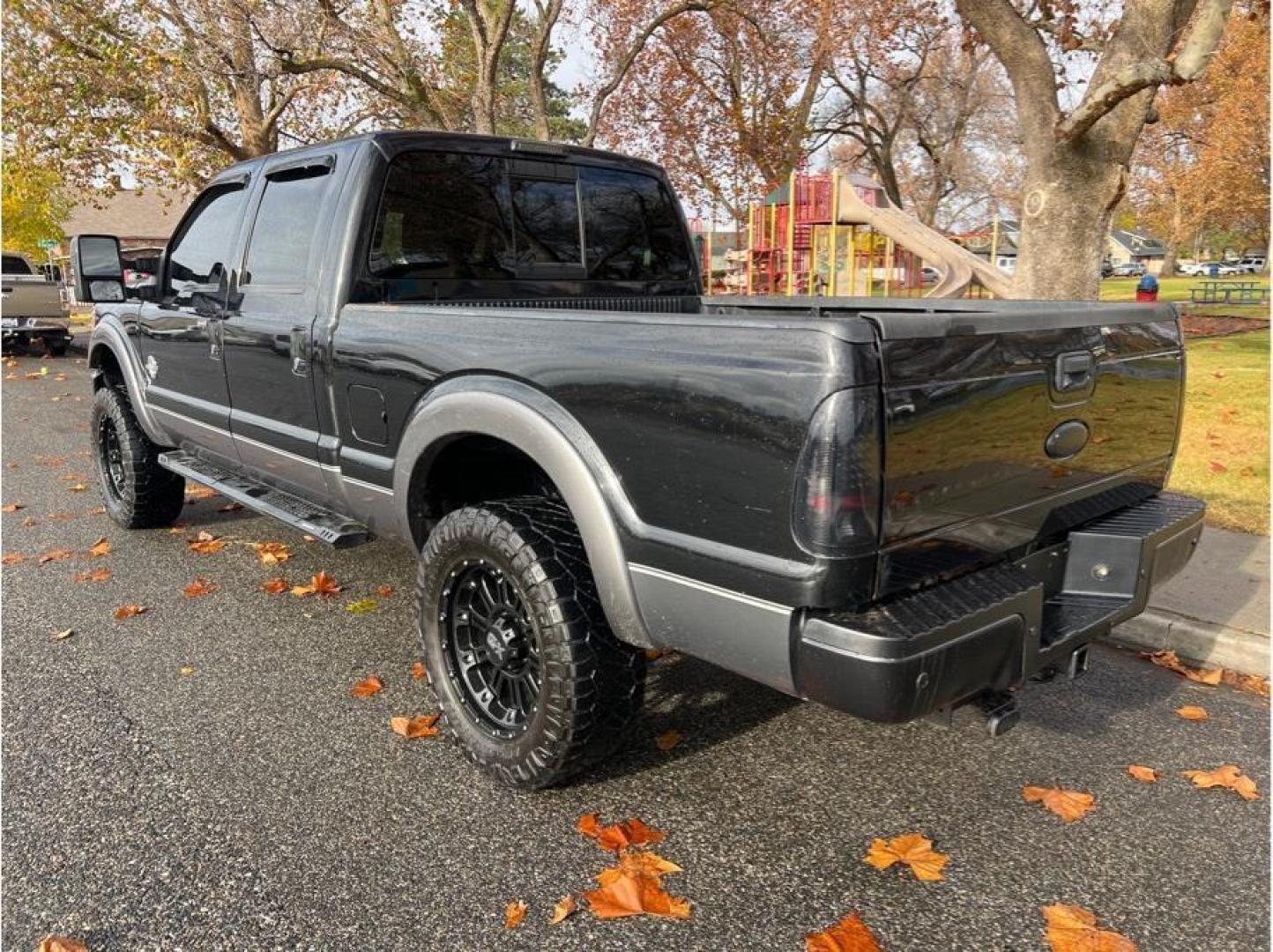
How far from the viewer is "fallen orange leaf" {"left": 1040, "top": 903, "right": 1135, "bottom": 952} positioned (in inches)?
85.9

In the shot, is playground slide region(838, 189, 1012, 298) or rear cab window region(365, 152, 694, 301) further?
playground slide region(838, 189, 1012, 298)

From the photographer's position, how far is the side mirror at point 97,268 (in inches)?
204

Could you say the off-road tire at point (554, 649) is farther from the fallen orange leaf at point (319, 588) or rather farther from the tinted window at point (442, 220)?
the fallen orange leaf at point (319, 588)

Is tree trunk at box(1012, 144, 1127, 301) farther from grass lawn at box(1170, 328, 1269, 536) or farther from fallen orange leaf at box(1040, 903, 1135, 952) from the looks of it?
fallen orange leaf at box(1040, 903, 1135, 952)

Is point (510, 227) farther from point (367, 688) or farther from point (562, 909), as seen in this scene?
point (562, 909)

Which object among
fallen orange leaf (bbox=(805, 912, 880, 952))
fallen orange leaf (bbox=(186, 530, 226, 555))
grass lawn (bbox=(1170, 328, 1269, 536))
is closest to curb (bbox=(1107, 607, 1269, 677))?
grass lawn (bbox=(1170, 328, 1269, 536))

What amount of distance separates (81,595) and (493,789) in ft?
9.68

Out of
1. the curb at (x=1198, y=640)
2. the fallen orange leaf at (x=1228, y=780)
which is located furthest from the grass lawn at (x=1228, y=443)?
the fallen orange leaf at (x=1228, y=780)

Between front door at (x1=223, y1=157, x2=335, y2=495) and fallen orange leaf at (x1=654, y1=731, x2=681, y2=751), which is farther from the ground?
front door at (x1=223, y1=157, x2=335, y2=495)

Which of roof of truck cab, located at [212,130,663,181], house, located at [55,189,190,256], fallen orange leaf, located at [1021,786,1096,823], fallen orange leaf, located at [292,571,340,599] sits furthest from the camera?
house, located at [55,189,190,256]

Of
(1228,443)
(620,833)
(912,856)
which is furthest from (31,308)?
(912,856)

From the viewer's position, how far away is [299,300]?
364cm

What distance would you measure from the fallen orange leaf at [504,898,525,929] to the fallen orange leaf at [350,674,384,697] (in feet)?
4.60

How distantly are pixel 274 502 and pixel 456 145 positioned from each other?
5.73 ft
